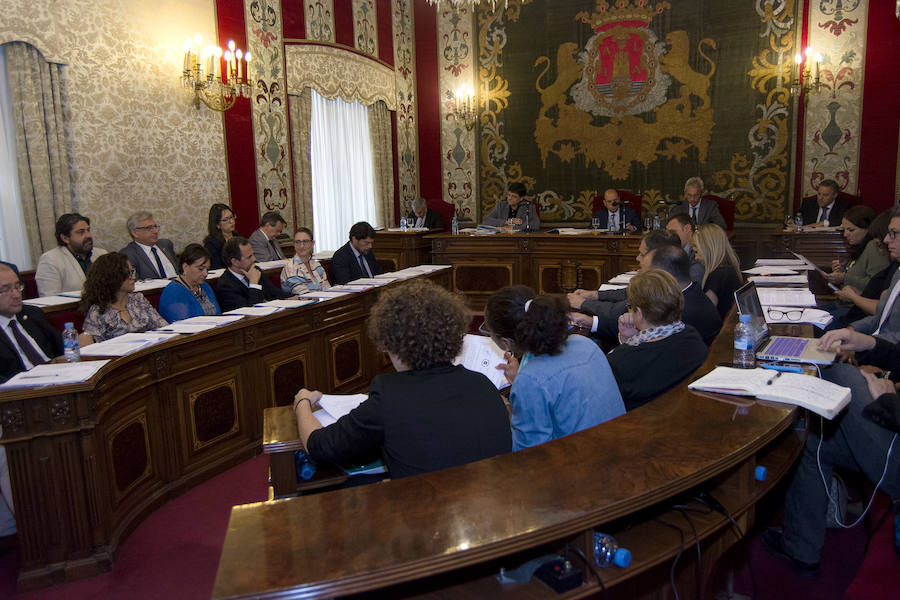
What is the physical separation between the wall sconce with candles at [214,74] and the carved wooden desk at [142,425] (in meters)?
3.33

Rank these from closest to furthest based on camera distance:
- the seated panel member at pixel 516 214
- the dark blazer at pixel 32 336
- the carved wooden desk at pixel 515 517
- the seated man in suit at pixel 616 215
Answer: the carved wooden desk at pixel 515 517 → the dark blazer at pixel 32 336 → the seated man in suit at pixel 616 215 → the seated panel member at pixel 516 214

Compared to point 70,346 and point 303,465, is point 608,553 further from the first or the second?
point 70,346

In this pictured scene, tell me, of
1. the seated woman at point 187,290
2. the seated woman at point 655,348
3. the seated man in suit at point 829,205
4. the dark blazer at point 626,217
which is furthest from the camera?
the dark blazer at point 626,217

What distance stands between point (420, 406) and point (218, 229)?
537cm

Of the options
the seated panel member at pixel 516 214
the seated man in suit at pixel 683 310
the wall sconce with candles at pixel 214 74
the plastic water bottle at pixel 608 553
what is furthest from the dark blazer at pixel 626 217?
the plastic water bottle at pixel 608 553

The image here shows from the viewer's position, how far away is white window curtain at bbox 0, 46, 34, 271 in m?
5.36

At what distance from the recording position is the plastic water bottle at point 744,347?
2703 mm

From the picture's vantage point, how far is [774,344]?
9.77ft

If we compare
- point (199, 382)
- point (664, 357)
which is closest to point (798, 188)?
point (664, 357)

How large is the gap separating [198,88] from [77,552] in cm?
513

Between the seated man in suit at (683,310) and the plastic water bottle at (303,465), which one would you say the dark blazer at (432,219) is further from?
the plastic water bottle at (303,465)

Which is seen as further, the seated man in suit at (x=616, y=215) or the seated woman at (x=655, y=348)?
the seated man in suit at (x=616, y=215)

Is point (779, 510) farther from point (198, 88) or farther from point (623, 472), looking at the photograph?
point (198, 88)

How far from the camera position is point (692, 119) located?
9.09m
